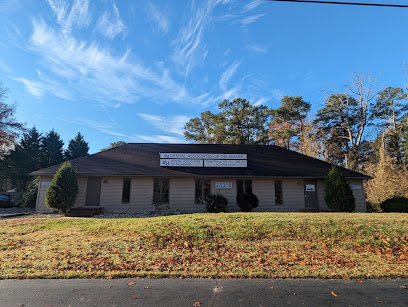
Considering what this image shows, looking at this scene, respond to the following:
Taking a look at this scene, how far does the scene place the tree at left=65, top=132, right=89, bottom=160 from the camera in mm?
44344

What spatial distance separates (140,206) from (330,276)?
46.0ft

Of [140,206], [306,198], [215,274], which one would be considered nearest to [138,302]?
[215,274]

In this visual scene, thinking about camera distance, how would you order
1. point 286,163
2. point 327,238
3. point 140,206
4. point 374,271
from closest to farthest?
point 374,271 < point 327,238 < point 140,206 < point 286,163

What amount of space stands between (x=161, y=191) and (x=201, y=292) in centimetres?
1372

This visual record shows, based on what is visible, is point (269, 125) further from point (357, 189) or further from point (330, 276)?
point (330, 276)

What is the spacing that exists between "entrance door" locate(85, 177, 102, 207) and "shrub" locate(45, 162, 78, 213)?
143cm

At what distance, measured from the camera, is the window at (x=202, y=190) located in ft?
58.0

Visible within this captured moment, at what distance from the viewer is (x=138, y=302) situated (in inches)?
152

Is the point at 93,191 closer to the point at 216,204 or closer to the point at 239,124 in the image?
the point at 216,204

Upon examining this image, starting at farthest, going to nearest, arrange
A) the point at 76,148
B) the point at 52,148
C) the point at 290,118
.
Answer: the point at 76,148 < the point at 52,148 < the point at 290,118

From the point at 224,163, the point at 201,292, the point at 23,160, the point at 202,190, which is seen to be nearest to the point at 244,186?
the point at 224,163

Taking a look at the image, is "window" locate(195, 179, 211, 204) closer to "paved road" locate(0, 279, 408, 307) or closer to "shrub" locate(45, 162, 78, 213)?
"shrub" locate(45, 162, 78, 213)

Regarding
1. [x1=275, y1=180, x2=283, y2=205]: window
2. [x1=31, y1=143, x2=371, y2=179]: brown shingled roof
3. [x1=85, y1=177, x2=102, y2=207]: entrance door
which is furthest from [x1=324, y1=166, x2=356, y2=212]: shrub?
[x1=85, y1=177, x2=102, y2=207]: entrance door

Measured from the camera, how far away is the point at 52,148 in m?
42.3
